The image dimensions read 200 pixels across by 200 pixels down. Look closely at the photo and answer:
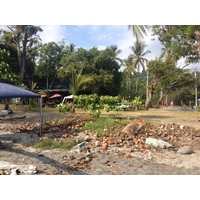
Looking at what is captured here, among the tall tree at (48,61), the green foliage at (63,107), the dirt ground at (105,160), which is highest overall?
the tall tree at (48,61)

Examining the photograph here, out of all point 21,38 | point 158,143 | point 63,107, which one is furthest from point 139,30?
point 21,38

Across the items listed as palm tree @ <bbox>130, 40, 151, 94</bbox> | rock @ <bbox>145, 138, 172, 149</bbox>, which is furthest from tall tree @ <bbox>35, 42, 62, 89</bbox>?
rock @ <bbox>145, 138, 172, 149</bbox>

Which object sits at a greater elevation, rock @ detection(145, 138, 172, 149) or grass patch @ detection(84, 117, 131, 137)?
grass patch @ detection(84, 117, 131, 137)

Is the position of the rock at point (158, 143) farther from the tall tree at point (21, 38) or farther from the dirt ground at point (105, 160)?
the tall tree at point (21, 38)

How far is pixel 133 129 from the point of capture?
5.71 metres

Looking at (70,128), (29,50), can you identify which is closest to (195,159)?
(70,128)

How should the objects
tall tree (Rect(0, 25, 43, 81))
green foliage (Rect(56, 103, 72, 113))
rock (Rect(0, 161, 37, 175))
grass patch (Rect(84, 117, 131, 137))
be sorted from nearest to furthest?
rock (Rect(0, 161, 37, 175))
grass patch (Rect(84, 117, 131, 137))
green foliage (Rect(56, 103, 72, 113))
tall tree (Rect(0, 25, 43, 81))

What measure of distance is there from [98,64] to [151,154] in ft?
58.4

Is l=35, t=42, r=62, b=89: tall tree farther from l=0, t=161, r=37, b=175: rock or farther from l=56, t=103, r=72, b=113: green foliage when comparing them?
l=0, t=161, r=37, b=175: rock

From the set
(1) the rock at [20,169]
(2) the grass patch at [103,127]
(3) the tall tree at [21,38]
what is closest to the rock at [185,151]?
(2) the grass patch at [103,127]

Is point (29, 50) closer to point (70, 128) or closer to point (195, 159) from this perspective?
point (70, 128)

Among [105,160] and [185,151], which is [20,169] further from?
[185,151]

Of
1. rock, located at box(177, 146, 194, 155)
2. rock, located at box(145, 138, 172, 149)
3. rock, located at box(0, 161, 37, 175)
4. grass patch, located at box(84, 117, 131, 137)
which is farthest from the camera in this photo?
grass patch, located at box(84, 117, 131, 137)

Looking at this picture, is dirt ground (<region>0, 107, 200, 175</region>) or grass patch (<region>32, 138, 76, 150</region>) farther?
grass patch (<region>32, 138, 76, 150</region>)
